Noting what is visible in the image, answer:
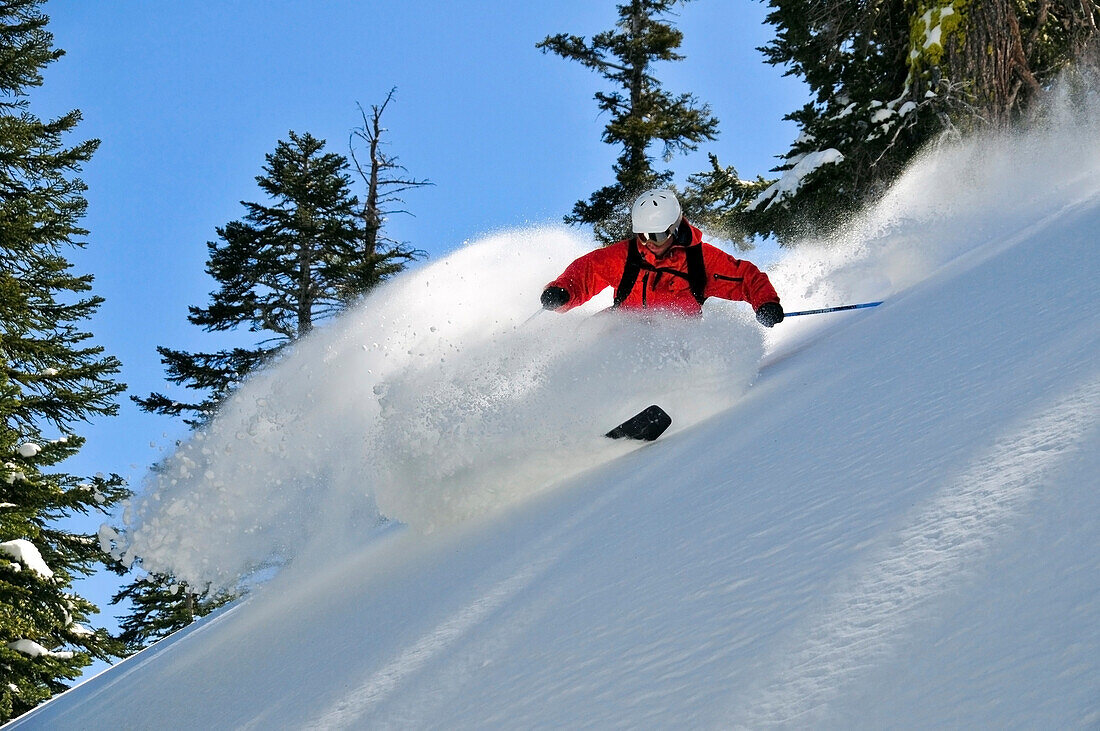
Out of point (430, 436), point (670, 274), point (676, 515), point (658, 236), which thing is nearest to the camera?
point (676, 515)

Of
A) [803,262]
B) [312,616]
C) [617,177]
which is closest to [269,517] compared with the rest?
[312,616]

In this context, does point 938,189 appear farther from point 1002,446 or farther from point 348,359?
point 1002,446

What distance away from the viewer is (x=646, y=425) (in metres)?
4.74

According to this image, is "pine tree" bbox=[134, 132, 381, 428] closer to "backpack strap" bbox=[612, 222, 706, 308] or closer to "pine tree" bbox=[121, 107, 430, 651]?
"pine tree" bbox=[121, 107, 430, 651]

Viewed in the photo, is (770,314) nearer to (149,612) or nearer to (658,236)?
(658,236)

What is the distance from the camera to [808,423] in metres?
3.09

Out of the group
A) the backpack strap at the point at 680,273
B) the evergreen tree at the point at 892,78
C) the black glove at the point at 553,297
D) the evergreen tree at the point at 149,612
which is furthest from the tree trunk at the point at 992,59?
the evergreen tree at the point at 149,612

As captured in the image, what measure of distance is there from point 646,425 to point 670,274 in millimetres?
1449

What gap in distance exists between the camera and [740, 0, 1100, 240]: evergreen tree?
1173 cm

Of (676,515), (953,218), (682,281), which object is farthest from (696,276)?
(676,515)

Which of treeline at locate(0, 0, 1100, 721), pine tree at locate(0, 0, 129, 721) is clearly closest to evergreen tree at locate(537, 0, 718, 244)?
treeline at locate(0, 0, 1100, 721)

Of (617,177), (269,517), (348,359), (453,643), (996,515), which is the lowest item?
(996,515)

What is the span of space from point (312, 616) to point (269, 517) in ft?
4.90

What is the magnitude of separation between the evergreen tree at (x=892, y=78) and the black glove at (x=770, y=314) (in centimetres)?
805
